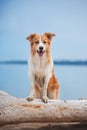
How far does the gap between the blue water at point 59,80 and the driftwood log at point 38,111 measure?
0.94m

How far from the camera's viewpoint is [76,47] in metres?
4.06

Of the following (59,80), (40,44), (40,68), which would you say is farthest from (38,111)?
(59,80)

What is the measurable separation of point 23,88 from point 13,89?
20 cm

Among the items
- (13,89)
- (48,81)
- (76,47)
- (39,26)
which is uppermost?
(39,26)

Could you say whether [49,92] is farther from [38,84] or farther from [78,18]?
[78,18]

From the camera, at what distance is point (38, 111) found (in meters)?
2.96

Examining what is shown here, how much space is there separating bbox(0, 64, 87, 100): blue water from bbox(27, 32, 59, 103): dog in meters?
0.81

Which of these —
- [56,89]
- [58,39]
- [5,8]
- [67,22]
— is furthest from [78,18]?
[56,89]

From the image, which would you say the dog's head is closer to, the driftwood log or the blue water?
the driftwood log

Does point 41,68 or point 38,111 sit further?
point 41,68

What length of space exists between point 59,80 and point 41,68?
0.98 meters

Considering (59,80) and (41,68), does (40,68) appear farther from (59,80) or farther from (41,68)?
(59,80)

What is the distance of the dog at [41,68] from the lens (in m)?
2.97

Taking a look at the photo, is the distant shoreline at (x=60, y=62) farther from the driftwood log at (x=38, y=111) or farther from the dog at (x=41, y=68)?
the driftwood log at (x=38, y=111)
